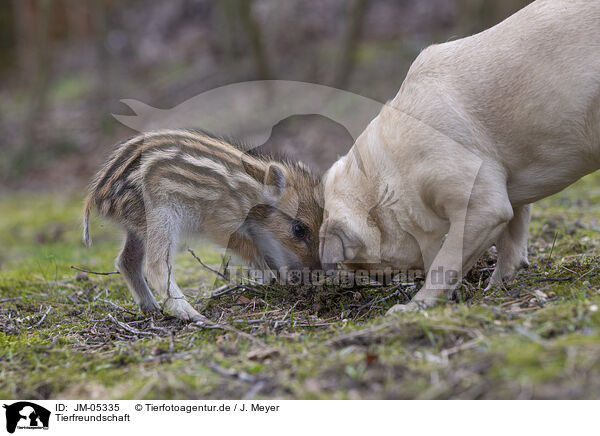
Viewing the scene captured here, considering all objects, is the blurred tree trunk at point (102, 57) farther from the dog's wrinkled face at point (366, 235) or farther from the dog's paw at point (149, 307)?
the dog's wrinkled face at point (366, 235)

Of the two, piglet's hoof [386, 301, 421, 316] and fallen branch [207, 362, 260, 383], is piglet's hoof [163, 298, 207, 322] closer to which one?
fallen branch [207, 362, 260, 383]

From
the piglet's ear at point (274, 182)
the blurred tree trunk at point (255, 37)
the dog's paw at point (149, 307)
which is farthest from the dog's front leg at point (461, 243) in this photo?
the blurred tree trunk at point (255, 37)

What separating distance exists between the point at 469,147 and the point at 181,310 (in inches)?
84.1

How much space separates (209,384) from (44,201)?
9.85 meters

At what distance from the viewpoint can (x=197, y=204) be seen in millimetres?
4758

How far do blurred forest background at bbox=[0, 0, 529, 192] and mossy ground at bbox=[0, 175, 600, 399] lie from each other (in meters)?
5.65

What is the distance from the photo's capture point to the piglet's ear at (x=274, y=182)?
4.85 meters

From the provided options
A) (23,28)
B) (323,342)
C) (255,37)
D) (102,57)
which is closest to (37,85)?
(102,57)

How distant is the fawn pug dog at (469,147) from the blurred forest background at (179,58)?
16.7 ft

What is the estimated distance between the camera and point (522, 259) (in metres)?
4.28

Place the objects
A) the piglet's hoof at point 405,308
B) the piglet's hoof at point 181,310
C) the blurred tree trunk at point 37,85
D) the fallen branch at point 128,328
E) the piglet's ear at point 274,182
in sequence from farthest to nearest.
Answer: the blurred tree trunk at point 37,85 → the piglet's ear at point 274,182 → the piglet's hoof at point 181,310 → the fallen branch at point 128,328 → the piglet's hoof at point 405,308

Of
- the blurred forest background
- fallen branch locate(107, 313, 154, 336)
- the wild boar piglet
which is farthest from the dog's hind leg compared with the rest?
the blurred forest background

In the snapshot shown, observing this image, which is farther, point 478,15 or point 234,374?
point 478,15
